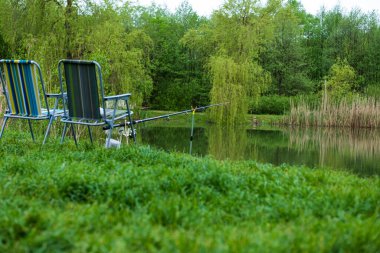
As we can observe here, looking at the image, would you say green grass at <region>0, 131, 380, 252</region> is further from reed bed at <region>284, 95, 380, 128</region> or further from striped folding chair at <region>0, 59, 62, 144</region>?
reed bed at <region>284, 95, 380, 128</region>

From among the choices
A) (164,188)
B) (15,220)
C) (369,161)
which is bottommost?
(369,161)

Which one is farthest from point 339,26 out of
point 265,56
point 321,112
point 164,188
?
point 164,188

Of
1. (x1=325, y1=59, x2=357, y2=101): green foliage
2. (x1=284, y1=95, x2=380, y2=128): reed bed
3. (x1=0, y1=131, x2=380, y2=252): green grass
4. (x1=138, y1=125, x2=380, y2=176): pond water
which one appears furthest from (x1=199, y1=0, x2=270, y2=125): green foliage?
(x1=0, y1=131, x2=380, y2=252): green grass

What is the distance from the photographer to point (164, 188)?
2.72m

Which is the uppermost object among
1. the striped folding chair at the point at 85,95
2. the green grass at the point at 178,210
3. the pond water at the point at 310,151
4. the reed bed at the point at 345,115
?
the striped folding chair at the point at 85,95

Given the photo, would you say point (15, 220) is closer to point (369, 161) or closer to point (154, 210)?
point (154, 210)

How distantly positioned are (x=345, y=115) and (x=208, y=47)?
1203 cm

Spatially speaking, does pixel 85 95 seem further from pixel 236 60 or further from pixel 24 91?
pixel 236 60

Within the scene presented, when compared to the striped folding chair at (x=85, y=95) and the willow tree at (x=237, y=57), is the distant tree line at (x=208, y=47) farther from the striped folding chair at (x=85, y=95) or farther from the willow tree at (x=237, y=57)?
the striped folding chair at (x=85, y=95)

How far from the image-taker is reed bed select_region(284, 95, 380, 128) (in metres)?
17.5

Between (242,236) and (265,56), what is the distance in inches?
1118

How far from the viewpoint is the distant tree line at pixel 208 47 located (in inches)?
565

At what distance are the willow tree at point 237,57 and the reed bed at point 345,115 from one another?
2751 millimetres

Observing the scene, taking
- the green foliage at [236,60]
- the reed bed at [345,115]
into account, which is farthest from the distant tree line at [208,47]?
the reed bed at [345,115]
